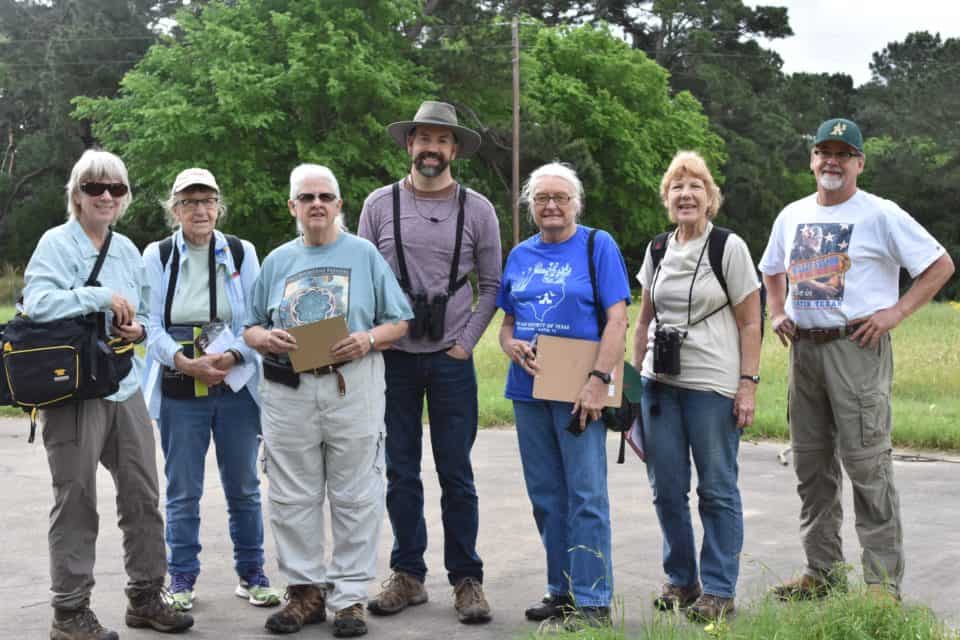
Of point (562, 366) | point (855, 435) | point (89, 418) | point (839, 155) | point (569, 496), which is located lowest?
point (569, 496)

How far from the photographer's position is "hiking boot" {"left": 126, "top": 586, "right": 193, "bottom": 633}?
5332 mm

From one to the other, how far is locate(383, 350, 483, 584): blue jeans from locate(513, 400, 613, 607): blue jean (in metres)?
0.38

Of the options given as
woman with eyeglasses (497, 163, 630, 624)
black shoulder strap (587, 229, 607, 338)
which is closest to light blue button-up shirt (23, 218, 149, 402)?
woman with eyeglasses (497, 163, 630, 624)

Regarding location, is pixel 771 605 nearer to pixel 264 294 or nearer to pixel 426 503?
pixel 264 294

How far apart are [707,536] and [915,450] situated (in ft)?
17.8

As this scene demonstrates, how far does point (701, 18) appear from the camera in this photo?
195 feet

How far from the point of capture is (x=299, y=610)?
538 centimetres

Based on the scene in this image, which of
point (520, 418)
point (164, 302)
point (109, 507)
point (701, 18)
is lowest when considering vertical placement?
point (109, 507)

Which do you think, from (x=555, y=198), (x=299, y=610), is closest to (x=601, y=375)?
(x=555, y=198)

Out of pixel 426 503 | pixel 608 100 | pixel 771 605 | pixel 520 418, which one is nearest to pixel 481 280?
pixel 520 418

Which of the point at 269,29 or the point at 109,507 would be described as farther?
the point at 269,29

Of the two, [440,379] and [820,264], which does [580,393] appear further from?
[820,264]

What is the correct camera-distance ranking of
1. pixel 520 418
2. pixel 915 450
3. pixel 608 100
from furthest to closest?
pixel 608 100 → pixel 915 450 → pixel 520 418

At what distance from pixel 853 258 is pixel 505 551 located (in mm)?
2625
